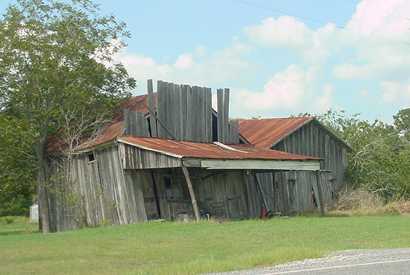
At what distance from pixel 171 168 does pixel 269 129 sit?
375 inches

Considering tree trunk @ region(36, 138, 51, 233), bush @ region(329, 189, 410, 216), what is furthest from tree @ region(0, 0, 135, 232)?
bush @ region(329, 189, 410, 216)

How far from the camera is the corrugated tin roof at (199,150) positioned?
87.6 ft

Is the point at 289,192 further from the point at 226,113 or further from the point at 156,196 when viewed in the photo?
the point at 156,196

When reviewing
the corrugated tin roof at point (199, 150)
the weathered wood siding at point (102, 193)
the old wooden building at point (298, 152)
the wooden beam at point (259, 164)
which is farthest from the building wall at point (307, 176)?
the weathered wood siding at point (102, 193)

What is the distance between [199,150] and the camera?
93.9ft

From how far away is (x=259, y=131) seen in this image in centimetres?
Result: 3822

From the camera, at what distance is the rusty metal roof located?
36062mm

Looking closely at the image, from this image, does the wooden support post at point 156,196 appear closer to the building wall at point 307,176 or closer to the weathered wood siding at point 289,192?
the weathered wood siding at point 289,192

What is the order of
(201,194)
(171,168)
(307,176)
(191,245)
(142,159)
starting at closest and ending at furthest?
(191,245) < (142,159) < (171,168) < (201,194) < (307,176)

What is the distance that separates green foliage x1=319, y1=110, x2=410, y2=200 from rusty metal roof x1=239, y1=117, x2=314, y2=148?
486 centimetres

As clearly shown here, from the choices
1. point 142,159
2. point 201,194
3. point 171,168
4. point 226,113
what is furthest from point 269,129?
point 142,159

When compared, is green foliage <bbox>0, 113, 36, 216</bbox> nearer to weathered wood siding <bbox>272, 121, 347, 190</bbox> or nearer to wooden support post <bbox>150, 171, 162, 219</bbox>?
wooden support post <bbox>150, 171, 162, 219</bbox>

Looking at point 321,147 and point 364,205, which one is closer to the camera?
point 364,205

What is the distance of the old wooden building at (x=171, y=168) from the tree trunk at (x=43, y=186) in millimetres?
426
